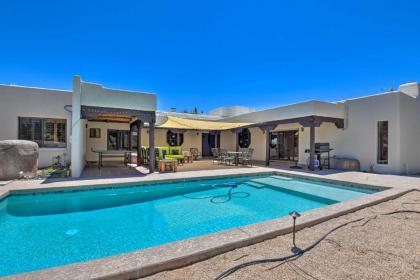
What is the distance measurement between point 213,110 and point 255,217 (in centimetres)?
3003

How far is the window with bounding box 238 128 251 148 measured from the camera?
23564mm

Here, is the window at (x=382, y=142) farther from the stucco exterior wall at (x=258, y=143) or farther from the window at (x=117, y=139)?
the window at (x=117, y=139)

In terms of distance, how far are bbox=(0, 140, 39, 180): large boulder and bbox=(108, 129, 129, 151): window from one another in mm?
8027

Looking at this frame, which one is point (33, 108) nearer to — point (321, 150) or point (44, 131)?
point (44, 131)

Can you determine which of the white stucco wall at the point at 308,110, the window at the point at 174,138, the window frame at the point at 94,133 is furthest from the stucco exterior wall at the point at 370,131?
the window frame at the point at 94,133

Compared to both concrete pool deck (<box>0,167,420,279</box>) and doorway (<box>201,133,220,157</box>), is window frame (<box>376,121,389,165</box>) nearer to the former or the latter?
concrete pool deck (<box>0,167,420,279</box>)

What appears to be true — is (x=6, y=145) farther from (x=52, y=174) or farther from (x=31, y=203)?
(x=31, y=203)

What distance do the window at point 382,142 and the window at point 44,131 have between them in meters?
19.5

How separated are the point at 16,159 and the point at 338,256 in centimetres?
1262

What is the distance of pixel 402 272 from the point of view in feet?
10.2

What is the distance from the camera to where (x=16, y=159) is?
33.2 ft

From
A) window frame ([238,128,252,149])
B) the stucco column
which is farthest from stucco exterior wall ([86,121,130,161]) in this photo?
window frame ([238,128,252,149])

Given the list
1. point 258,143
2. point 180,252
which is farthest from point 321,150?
point 180,252

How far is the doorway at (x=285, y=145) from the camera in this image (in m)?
19.7
